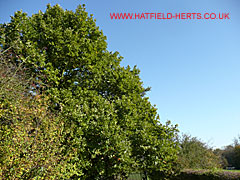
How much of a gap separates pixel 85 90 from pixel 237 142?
4545 centimetres

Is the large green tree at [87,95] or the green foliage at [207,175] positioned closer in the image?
the large green tree at [87,95]

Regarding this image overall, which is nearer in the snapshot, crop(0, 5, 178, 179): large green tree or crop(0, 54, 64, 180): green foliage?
crop(0, 54, 64, 180): green foliage

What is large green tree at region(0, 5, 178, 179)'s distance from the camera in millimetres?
8998

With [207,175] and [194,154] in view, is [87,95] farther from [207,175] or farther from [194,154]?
[194,154]

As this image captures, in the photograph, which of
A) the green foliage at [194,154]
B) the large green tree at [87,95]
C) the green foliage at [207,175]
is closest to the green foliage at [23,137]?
the large green tree at [87,95]

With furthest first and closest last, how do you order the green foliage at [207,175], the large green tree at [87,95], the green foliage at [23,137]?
the green foliage at [207,175]
the large green tree at [87,95]
the green foliage at [23,137]

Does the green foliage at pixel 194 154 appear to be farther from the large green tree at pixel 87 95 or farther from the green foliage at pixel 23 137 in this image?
the green foliage at pixel 23 137

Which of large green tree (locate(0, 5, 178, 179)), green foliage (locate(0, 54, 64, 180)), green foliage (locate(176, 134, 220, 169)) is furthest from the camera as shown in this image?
green foliage (locate(176, 134, 220, 169))

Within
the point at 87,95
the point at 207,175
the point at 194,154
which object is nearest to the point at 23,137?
the point at 87,95

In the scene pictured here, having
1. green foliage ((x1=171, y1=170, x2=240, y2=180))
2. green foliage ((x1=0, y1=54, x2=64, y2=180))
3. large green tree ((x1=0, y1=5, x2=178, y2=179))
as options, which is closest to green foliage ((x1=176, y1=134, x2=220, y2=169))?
green foliage ((x1=171, y1=170, x2=240, y2=180))

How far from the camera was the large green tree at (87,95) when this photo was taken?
900 centimetres

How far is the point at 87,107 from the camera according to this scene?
970 centimetres

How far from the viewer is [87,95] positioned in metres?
10.5

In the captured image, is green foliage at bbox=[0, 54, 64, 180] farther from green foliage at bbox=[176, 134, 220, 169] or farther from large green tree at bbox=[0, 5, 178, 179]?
green foliage at bbox=[176, 134, 220, 169]
